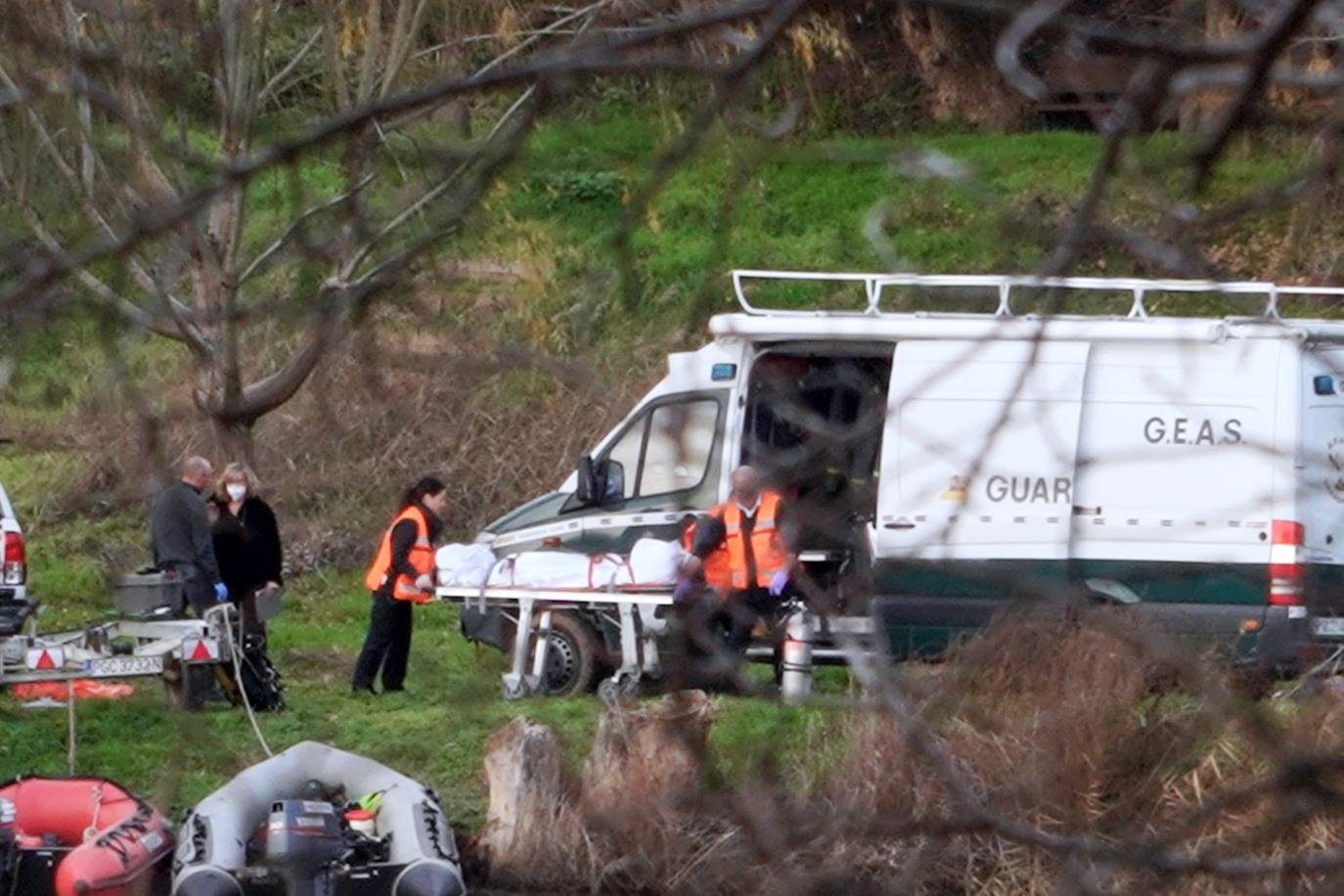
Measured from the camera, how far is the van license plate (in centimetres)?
402

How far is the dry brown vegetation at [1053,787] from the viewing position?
10.9 ft

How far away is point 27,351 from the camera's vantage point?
130 inches

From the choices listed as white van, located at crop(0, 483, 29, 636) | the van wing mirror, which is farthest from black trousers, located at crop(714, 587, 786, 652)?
white van, located at crop(0, 483, 29, 636)

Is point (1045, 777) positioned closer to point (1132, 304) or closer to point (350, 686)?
point (1132, 304)

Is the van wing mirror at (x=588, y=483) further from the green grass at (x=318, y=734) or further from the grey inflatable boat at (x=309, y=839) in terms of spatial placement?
the grey inflatable boat at (x=309, y=839)

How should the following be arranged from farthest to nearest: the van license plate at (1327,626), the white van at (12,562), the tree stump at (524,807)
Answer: the white van at (12,562)
the tree stump at (524,807)
the van license plate at (1327,626)

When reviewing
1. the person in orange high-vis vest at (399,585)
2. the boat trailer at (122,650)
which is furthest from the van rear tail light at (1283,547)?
the boat trailer at (122,650)

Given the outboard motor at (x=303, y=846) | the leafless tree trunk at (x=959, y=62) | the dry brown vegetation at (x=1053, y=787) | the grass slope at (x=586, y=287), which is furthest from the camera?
the outboard motor at (x=303, y=846)

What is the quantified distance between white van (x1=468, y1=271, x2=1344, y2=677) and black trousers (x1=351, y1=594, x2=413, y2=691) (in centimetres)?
89

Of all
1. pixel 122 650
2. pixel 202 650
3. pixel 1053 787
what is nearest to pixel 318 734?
pixel 202 650

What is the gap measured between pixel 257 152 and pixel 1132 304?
11.2m

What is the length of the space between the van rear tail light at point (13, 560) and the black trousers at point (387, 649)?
2254 mm

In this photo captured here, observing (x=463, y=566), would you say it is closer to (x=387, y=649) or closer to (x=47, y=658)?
(x=387, y=649)

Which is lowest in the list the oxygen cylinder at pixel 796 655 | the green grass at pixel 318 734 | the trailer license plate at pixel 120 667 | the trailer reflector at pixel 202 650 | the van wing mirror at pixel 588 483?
the green grass at pixel 318 734
